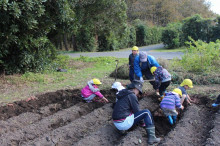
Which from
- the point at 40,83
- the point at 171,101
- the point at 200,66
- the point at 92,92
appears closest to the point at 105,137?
the point at 171,101

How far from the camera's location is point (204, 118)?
5547mm

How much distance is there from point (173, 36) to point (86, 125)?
81.4 feet

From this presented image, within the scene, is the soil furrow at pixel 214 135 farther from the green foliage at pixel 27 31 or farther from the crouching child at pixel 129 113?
the green foliage at pixel 27 31

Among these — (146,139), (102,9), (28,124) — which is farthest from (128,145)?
(102,9)

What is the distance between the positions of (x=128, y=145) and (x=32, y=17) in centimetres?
698

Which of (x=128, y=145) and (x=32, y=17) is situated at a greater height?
(x=32, y=17)

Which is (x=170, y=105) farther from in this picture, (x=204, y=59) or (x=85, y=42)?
(x=85, y=42)

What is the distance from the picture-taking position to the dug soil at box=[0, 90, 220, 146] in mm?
4500

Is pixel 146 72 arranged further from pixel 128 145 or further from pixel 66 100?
pixel 128 145

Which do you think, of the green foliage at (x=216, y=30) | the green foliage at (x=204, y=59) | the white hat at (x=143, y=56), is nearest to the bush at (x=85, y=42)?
the green foliage at (x=216, y=30)

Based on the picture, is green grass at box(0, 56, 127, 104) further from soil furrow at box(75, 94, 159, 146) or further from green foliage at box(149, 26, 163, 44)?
green foliage at box(149, 26, 163, 44)

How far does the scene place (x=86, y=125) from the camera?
5.41m

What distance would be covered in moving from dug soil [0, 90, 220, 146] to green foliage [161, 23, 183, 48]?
856 inches

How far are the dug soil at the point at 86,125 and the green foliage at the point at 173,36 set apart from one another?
71.4ft
